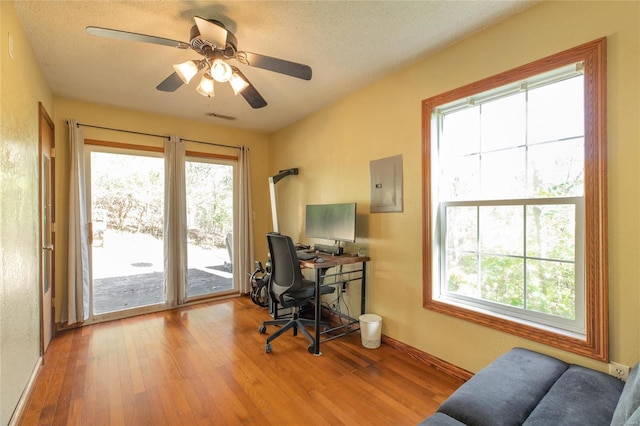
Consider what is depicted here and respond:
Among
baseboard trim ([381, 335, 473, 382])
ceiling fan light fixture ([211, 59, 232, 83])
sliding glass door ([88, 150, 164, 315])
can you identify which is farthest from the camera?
sliding glass door ([88, 150, 164, 315])

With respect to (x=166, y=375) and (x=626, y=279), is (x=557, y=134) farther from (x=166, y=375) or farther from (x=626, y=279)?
(x=166, y=375)

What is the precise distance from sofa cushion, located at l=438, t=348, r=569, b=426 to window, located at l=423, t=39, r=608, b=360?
0.27 metres

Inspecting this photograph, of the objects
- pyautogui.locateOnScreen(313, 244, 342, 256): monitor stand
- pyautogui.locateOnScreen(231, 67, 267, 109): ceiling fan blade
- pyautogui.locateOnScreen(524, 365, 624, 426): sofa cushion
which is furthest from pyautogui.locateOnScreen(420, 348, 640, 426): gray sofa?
pyautogui.locateOnScreen(231, 67, 267, 109): ceiling fan blade

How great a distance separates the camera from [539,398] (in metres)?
1.36

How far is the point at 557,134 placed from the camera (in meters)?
1.82

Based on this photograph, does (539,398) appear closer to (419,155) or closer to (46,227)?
(419,155)

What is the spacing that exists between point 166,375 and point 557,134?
3.27 meters

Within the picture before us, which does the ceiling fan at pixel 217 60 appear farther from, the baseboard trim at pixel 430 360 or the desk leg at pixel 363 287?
the baseboard trim at pixel 430 360

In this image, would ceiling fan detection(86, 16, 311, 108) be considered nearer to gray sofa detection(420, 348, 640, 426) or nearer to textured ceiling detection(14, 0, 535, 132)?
textured ceiling detection(14, 0, 535, 132)

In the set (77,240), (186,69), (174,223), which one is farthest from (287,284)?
(77,240)

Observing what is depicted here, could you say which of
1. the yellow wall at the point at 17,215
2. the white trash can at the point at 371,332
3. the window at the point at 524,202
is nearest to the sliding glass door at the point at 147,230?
the yellow wall at the point at 17,215

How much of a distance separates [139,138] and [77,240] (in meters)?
1.42

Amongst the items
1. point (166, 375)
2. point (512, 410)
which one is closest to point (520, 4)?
point (512, 410)

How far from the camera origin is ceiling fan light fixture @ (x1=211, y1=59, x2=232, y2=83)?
1.95 meters
